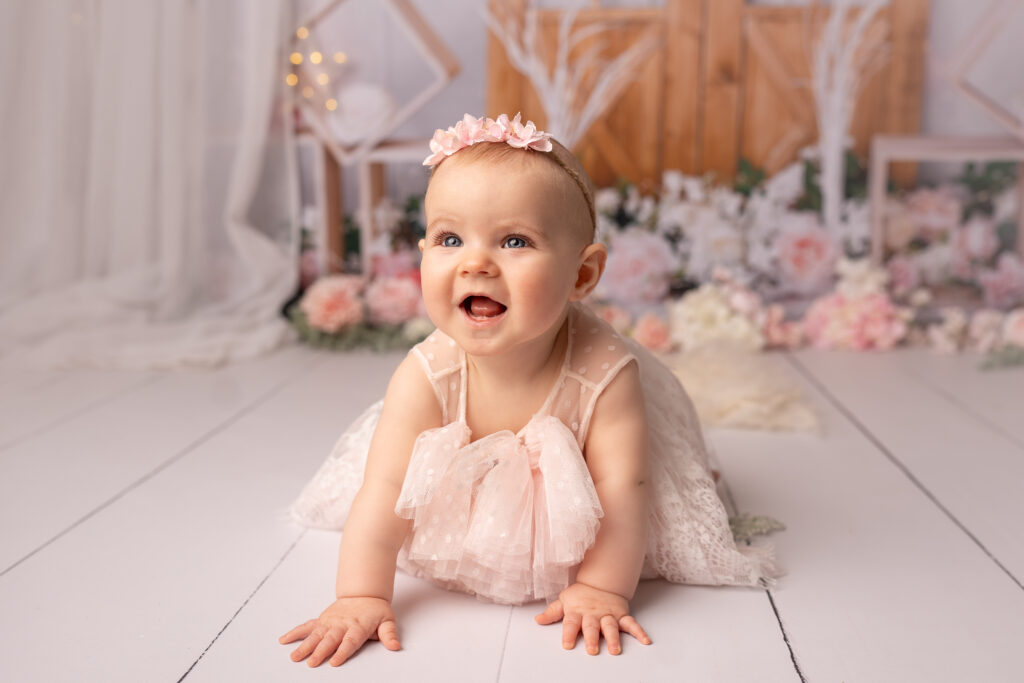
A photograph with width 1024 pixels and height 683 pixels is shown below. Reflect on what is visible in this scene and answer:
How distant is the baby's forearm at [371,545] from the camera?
1145mm

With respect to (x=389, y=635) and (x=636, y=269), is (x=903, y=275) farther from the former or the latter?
(x=389, y=635)

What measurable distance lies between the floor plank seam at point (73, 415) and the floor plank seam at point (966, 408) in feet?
5.93

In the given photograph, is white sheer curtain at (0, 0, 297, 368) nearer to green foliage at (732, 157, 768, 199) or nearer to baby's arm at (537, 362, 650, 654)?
green foliage at (732, 157, 768, 199)

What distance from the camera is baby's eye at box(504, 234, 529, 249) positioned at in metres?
1.08

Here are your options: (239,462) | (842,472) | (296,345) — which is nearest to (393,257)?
(296,345)

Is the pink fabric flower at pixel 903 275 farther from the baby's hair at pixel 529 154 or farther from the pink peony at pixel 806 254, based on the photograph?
the baby's hair at pixel 529 154

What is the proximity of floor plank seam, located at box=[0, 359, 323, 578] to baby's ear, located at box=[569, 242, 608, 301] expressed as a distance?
0.81 meters

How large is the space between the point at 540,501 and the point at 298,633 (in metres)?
0.31

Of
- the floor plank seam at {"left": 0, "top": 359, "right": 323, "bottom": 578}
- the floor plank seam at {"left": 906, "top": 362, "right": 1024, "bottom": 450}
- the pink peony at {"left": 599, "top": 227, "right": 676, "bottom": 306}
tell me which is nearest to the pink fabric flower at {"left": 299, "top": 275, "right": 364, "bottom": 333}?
the floor plank seam at {"left": 0, "top": 359, "right": 323, "bottom": 578}

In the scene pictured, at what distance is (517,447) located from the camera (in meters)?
1.18

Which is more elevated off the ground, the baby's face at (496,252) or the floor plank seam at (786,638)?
the baby's face at (496,252)

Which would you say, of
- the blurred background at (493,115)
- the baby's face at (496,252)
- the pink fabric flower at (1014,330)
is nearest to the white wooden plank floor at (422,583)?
the baby's face at (496,252)

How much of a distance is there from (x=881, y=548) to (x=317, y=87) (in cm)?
216

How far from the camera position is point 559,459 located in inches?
45.1
